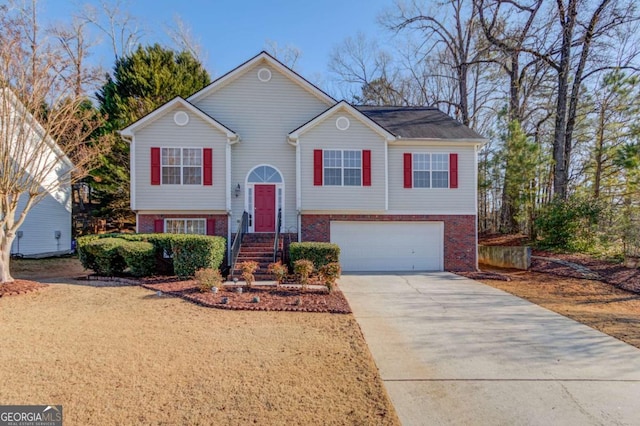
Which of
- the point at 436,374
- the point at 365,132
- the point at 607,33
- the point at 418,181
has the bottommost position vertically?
the point at 436,374

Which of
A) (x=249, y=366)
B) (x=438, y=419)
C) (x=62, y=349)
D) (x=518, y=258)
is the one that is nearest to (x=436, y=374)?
(x=438, y=419)

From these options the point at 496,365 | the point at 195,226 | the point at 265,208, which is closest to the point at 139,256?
the point at 195,226

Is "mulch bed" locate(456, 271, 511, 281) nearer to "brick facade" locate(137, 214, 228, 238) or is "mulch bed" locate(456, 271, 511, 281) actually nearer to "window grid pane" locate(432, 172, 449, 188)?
"window grid pane" locate(432, 172, 449, 188)

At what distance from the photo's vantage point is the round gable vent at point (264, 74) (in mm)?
13781

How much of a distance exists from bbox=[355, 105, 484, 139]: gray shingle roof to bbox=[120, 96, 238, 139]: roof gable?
21.0ft

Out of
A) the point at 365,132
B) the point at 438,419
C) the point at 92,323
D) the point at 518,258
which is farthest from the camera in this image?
the point at 518,258

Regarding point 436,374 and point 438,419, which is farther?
point 436,374

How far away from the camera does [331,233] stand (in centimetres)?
1361

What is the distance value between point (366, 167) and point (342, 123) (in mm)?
1967

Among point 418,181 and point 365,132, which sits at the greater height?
point 365,132

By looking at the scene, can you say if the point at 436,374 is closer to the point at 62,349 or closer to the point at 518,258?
the point at 62,349

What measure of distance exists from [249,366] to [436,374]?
2.52 m

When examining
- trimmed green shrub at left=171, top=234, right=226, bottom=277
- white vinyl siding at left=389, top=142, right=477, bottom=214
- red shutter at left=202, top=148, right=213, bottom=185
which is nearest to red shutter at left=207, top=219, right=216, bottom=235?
red shutter at left=202, top=148, right=213, bottom=185

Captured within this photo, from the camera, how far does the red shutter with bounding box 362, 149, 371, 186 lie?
1322 cm
